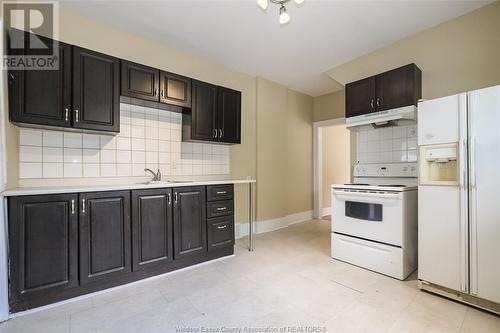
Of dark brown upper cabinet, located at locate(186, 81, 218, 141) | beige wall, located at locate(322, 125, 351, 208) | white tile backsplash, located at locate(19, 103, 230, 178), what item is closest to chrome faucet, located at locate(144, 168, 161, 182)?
white tile backsplash, located at locate(19, 103, 230, 178)

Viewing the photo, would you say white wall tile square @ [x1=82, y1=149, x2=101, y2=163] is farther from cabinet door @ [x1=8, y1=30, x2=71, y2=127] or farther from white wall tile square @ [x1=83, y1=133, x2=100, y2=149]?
cabinet door @ [x1=8, y1=30, x2=71, y2=127]

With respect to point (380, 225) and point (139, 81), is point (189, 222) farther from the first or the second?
point (380, 225)

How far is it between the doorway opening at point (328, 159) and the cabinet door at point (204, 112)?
9.21 ft

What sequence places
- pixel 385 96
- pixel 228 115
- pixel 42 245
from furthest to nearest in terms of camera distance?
pixel 228 115 < pixel 385 96 < pixel 42 245

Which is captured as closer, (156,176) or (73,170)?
(73,170)

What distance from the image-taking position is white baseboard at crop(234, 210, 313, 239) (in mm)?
3761

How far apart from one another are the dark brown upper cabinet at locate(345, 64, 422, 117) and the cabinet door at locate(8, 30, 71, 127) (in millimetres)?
3205

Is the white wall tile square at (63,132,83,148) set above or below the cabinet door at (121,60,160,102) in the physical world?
below

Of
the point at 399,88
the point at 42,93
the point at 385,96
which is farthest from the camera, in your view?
the point at 385,96

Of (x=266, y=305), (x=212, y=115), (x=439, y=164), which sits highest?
(x=212, y=115)

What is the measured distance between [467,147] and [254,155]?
275 centimetres

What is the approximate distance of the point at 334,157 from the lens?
5.87m

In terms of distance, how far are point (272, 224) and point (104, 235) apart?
111 inches

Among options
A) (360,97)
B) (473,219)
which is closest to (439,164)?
(473,219)
